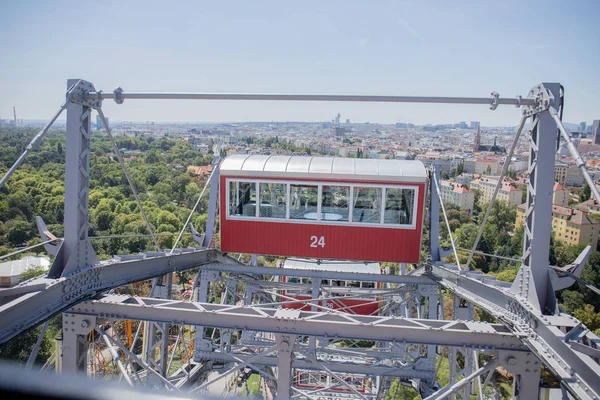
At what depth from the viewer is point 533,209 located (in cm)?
612

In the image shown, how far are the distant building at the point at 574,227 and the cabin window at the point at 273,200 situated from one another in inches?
2955

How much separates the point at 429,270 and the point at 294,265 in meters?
10.0

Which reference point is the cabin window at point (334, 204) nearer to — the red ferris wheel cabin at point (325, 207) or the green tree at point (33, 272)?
the red ferris wheel cabin at point (325, 207)

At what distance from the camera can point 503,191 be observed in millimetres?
113125

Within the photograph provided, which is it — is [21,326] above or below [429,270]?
above

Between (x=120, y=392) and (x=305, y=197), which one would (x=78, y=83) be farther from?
→ (x=120, y=392)

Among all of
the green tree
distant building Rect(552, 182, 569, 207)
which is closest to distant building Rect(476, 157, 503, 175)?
distant building Rect(552, 182, 569, 207)

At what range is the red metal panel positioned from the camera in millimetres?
11305

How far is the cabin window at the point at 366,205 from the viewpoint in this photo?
11.2 m

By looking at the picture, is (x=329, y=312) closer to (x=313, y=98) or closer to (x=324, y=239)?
(x=313, y=98)

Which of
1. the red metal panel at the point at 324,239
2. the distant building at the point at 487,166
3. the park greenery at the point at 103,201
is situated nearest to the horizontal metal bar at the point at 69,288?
the red metal panel at the point at 324,239

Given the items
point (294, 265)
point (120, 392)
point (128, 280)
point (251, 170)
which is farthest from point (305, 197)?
point (120, 392)

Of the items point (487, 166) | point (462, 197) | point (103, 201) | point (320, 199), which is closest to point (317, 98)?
point (320, 199)

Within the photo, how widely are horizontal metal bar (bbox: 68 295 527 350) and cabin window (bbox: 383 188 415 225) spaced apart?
5.14 meters
